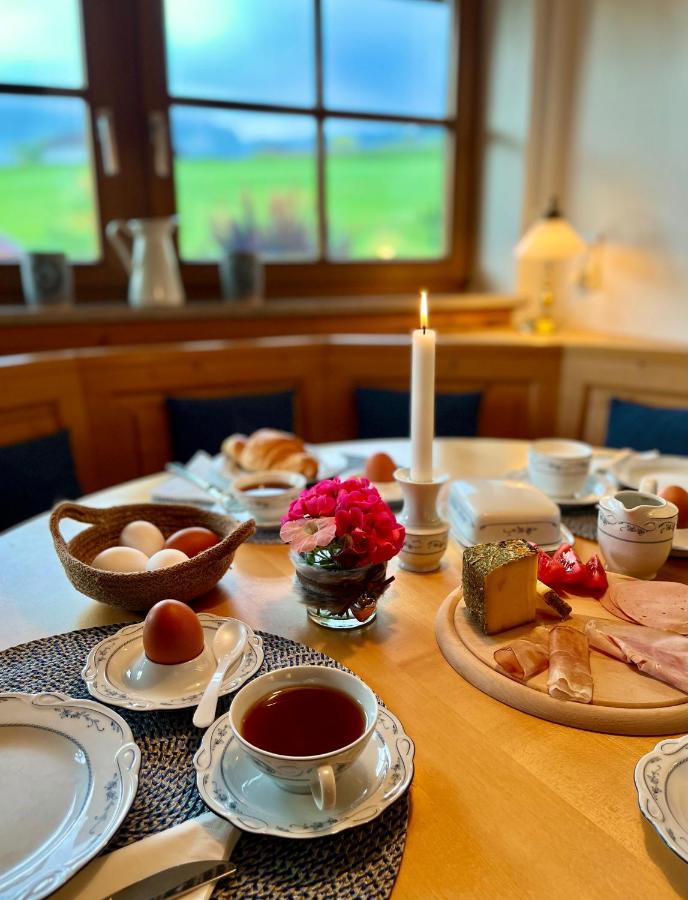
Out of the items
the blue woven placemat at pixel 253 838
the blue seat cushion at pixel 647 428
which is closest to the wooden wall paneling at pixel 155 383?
the blue seat cushion at pixel 647 428

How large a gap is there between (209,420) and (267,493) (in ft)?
3.18

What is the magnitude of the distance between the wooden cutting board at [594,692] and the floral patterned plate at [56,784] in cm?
36

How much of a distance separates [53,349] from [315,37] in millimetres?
1600

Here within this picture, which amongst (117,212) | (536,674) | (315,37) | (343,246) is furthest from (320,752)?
(315,37)

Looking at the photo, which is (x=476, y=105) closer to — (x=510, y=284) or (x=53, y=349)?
(x=510, y=284)

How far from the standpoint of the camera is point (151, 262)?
2281 millimetres

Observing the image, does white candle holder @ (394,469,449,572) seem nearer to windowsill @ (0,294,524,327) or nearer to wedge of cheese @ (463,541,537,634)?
wedge of cheese @ (463,541,537,634)

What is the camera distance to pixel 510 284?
2996 mm

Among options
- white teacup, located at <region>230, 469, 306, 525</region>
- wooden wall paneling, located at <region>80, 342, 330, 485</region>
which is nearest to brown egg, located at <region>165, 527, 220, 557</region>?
white teacup, located at <region>230, 469, 306, 525</region>

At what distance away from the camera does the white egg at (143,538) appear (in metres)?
0.96

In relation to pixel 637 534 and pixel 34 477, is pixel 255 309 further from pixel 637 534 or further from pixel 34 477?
pixel 637 534

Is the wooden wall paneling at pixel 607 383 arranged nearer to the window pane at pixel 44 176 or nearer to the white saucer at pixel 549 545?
the white saucer at pixel 549 545

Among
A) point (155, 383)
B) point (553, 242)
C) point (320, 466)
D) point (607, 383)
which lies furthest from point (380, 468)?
point (553, 242)

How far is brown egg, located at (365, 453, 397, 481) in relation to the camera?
4.23 ft
